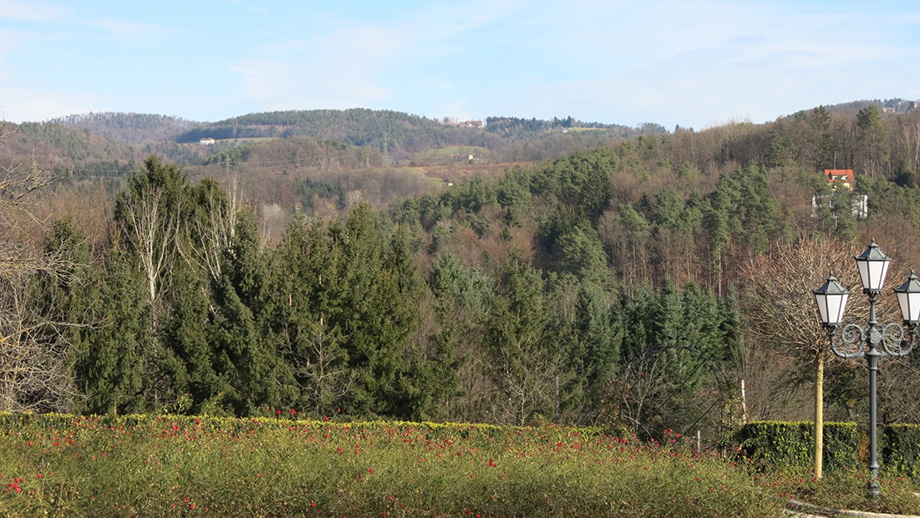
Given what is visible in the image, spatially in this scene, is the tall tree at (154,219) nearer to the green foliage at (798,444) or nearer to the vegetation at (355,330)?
the vegetation at (355,330)

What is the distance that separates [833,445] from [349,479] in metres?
8.59

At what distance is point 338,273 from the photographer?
21.3 m

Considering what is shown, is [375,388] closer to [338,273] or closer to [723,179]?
[338,273]

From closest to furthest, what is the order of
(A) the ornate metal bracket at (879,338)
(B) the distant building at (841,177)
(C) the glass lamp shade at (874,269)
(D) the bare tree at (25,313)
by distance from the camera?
(C) the glass lamp shade at (874,269) → (A) the ornate metal bracket at (879,338) → (D) the bare tree at (25,313) → (B) the distant building at (841,177)

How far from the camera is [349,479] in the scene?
7957mm

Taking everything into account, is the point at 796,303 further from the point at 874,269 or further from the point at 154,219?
the point at 154,219

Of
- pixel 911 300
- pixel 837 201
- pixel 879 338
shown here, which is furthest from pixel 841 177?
pixel 911 300

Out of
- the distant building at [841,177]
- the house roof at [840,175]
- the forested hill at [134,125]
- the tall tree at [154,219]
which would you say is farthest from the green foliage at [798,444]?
the forested hill at [134,125]

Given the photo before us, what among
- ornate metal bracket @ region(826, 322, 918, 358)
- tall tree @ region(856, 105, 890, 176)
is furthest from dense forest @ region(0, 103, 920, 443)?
tall tree @ region(856, 105, 890, 176)

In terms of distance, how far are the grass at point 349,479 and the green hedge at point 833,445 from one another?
261cm

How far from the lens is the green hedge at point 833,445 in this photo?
42.5 ft

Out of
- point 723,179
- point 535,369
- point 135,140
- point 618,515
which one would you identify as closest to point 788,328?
point 618,515

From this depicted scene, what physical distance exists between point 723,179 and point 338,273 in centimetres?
4529

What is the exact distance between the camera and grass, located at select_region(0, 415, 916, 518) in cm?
734
